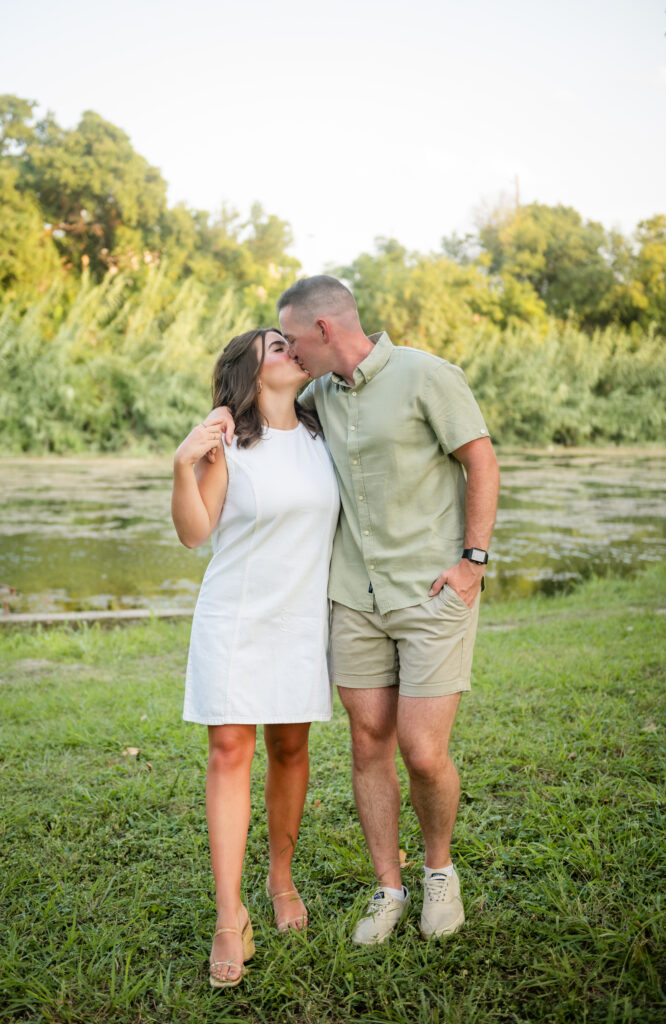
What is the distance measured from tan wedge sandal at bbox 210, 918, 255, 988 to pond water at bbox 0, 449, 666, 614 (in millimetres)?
1103

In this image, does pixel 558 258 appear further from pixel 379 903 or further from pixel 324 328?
pixel 379 903

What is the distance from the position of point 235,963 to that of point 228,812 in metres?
0.37

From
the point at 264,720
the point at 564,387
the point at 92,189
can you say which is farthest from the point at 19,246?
the point at 264,720

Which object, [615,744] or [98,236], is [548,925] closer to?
[615,744]

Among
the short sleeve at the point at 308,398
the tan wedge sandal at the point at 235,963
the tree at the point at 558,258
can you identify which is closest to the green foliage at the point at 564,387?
the tree at the point at 558,258

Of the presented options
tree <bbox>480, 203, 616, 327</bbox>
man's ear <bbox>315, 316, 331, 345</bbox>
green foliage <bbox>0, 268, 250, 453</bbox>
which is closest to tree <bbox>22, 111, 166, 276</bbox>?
green foliage <bbox>0, 268, 250, 453</bbox>

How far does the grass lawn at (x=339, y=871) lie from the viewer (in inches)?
89.4

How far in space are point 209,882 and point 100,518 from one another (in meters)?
11.1

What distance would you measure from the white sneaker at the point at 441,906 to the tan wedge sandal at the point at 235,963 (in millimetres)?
477

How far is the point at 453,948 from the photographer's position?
244 centimetres

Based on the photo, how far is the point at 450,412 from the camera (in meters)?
2.60

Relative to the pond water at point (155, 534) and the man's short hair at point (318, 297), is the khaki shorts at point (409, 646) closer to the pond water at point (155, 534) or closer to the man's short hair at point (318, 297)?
the pond water at point (155, 534)

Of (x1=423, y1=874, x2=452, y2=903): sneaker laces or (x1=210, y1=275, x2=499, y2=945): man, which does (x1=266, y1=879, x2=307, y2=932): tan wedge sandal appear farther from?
(x1=423, y1=874, x2=452, y2=903): sneaker laces

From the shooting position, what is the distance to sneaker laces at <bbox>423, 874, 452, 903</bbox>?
255cm
